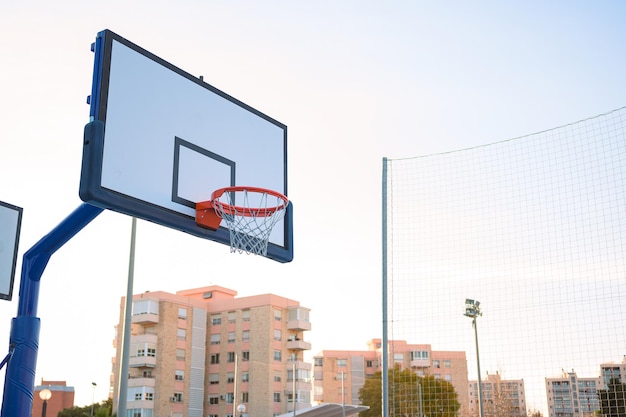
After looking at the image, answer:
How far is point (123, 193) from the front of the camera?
4.75 metres

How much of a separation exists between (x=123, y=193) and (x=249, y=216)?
1314 millimetres

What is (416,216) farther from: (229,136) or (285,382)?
(285,382)

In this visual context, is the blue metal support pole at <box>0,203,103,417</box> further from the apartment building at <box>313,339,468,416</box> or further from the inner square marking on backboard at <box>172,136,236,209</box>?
the apartment building at <box>313,339,468,416</box>

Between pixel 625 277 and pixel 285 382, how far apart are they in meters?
43.0

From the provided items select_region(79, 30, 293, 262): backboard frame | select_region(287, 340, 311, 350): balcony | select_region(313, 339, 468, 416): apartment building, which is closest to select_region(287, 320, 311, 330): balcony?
select_region(287, 340, 311, 350): balcony

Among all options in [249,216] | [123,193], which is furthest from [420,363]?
[123,193]

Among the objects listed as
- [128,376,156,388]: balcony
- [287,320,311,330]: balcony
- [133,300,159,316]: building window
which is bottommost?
[128,376,156,388]: balcony

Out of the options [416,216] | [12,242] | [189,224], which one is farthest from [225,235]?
[416,216]

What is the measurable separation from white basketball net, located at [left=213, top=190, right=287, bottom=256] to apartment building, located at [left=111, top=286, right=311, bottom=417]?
4311 centimetres

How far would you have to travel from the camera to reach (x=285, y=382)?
1998 inches

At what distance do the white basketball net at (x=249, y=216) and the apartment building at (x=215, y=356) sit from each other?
141ft

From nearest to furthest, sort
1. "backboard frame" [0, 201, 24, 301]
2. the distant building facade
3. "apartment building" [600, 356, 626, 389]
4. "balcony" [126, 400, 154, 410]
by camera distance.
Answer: "backboard frame" [0, 201, 24, 301], "apartment building" [600, 356, 626, 389], "balcony" [126, 400, 154, 410], the distant building facade

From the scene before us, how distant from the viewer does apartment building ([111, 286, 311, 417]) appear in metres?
48.2

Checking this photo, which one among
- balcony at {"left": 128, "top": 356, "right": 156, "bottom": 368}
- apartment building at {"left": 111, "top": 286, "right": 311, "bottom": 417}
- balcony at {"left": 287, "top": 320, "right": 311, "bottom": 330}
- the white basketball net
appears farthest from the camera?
balcony at {"left": 287, "top": 320, "right": 311, "bottom": 330}
